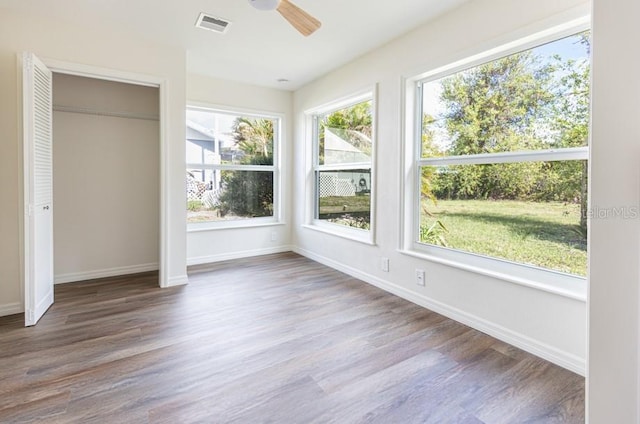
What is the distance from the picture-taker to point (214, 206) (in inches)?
185

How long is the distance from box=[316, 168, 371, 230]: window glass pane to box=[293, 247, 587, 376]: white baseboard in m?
0.75

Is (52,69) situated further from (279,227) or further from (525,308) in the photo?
(525,308)

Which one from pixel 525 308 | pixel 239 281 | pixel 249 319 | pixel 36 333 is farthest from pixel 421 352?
pixel 36 333

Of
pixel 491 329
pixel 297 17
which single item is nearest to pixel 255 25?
pixel 297 17

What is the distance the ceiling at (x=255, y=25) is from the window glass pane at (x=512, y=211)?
4.60ft

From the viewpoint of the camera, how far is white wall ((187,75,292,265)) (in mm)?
4418

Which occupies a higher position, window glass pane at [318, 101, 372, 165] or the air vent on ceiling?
the air vent on ceiling

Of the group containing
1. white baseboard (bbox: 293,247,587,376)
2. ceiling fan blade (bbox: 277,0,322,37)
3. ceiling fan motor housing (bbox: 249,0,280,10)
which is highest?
ceiling fan motor housing (bbox: 249,0,280,10)

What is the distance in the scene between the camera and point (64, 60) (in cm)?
297

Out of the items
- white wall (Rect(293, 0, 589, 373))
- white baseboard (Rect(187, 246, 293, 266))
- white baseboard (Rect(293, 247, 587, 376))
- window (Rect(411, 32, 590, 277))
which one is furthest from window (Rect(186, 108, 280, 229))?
window (Rect(411, 32, 590, 277))

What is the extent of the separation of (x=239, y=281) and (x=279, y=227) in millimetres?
1601

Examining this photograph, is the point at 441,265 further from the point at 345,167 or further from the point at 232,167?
the point at 232,167

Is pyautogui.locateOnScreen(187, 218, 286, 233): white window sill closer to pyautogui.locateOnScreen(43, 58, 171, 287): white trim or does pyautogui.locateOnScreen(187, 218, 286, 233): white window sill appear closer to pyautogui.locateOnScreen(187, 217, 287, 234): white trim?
pyautogui.locateOnScreen(187, 217, 287, 234): white trim

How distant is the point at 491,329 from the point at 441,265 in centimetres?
62
